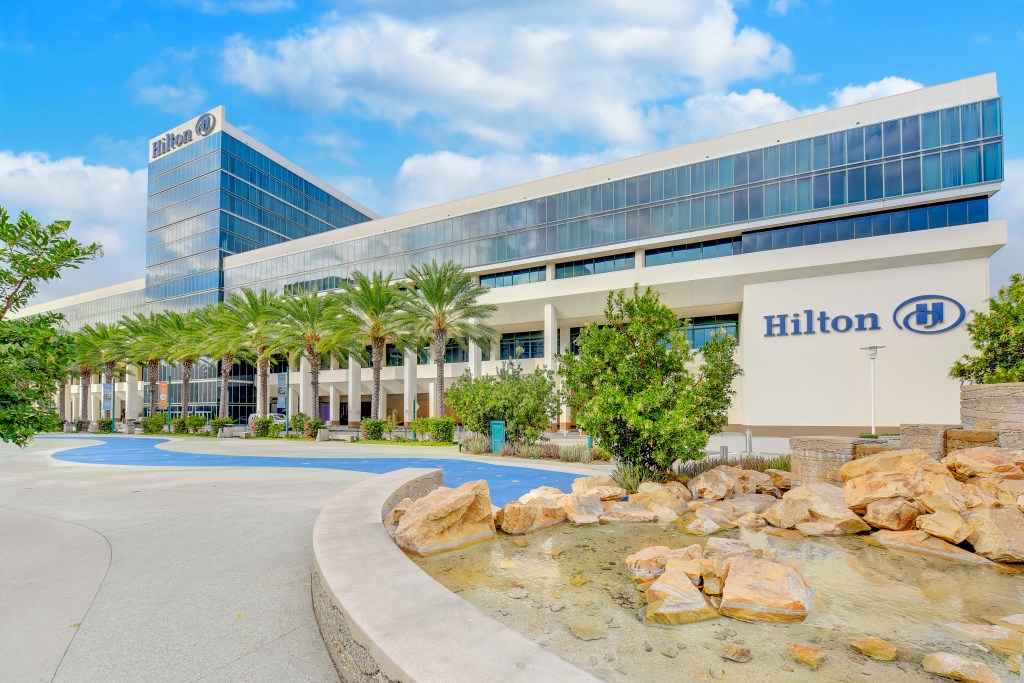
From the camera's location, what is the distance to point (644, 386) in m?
12.0

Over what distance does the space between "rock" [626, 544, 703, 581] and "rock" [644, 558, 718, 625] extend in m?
0.49

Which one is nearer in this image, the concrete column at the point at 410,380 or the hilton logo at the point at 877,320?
the hilton logo at the point at 877,320

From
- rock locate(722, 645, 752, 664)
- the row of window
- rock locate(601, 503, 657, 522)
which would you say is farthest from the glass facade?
rock locate(722, 645, 752, 664)

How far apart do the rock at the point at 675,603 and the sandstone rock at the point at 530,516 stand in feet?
9.35

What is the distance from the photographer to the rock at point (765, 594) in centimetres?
493

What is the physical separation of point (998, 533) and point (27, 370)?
39.6 feet

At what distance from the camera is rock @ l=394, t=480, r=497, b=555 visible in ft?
21.6

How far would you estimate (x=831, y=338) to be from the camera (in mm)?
30047

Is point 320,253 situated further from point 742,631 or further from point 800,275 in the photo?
point 742,631

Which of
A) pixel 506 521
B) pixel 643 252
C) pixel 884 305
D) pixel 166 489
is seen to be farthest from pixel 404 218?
pixel 506 521

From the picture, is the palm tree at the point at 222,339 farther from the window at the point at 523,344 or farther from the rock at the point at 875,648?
the rock at the point at 875,648

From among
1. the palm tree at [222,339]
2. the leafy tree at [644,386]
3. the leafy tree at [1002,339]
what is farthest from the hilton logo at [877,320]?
the palm tree at [222,339]

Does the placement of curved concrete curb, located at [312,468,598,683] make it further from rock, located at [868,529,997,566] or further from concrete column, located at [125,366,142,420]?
concrete column, located at [125,366,142,420]

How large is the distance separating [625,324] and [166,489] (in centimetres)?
1063
